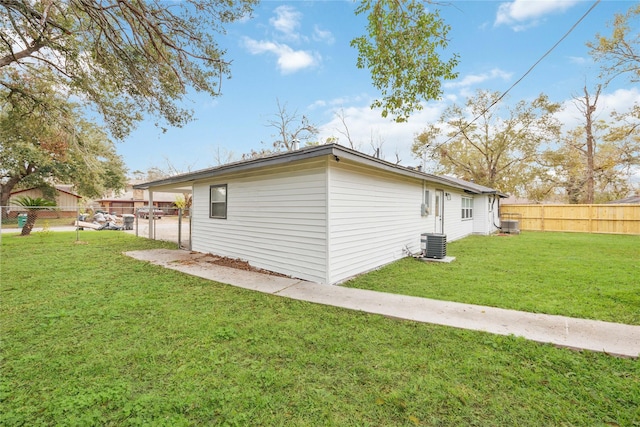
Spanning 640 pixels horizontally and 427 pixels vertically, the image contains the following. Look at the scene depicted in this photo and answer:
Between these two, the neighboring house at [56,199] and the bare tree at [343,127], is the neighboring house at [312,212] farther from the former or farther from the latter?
the neighboring house at [56,199]

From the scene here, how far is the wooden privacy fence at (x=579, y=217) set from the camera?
1428cm

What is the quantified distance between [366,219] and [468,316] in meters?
2.97

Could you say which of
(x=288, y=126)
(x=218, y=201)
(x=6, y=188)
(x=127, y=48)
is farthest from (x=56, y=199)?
(x=127, y=48)

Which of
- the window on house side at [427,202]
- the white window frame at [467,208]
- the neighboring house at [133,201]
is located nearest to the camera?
the window on house side at [427,202]

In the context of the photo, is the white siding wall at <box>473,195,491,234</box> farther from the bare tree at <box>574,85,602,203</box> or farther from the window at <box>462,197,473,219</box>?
the bare tree at <box>574,85,602,203</box>

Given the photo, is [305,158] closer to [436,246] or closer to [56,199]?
[436,246]

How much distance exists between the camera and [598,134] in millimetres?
19703

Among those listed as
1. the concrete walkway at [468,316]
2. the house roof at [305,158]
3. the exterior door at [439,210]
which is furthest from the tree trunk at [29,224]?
the exterior door at [439,210]

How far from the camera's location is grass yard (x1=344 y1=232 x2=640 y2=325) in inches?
160

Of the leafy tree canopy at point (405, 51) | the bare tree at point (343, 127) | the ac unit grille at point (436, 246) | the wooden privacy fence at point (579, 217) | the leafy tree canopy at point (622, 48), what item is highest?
the bare tree at point (343, 127)

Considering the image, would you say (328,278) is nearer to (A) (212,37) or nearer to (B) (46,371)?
(B) (46,371)

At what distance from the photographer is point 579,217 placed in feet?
51.2

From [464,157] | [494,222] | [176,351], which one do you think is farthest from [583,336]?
[464,157]

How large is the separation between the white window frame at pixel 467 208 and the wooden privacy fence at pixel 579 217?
4.80 meters
